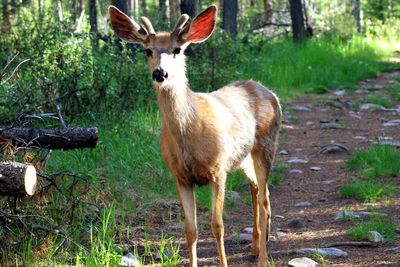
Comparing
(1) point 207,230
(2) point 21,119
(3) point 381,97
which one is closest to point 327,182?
(1) point 207,230

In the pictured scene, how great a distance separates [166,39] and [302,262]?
6.53ft

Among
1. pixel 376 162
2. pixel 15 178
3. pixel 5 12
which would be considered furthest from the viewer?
pixel 5 12

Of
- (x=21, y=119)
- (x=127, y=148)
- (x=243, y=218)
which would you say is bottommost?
(x=243, y=218)

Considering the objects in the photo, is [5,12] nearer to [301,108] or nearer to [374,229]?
[301,108]

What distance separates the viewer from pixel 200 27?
6.20 m

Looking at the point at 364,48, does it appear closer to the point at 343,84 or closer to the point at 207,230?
the point at 343,84

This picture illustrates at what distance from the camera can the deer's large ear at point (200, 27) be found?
6064 millimetres

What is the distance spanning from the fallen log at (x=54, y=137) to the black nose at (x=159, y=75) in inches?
32.5

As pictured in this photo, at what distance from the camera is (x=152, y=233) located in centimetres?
709

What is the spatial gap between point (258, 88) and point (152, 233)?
1.67 metres

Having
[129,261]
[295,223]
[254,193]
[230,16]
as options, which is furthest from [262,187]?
[230,16]

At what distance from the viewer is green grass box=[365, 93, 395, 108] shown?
1343 centimetres

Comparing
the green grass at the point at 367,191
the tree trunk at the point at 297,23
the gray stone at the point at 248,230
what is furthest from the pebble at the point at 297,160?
the tree trunk at the point at 297,23

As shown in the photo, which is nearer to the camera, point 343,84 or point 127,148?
point 127,148
